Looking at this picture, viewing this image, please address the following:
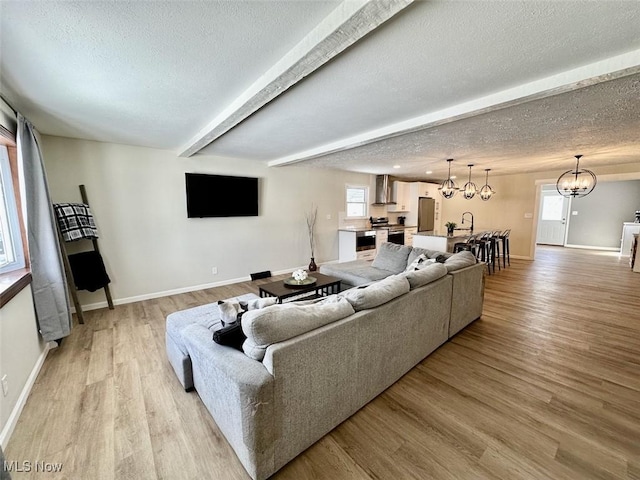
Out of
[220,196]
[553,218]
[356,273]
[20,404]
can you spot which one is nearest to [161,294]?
[220,196]

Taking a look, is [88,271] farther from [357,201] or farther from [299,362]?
[357,201]

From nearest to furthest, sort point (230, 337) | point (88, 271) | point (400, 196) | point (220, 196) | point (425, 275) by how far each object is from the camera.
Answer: point (230, 337), point (425, 275), point (88, 271), point (220, 196), point (400, 196)

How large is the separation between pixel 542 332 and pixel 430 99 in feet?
9.32

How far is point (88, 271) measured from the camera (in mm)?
3506

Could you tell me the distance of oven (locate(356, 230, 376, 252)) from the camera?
6.37m

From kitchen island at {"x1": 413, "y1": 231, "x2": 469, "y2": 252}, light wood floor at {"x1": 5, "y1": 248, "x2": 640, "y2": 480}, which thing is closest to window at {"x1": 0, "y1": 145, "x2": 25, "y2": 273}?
light wood floor at {"x1": 5, "y1": 248, "x2": 640, "y2": 480}

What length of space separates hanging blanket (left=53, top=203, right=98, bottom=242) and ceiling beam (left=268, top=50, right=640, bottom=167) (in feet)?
12.5

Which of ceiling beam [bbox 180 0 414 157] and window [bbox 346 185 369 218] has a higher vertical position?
ceiling beam [bbox 180 0 414 157]

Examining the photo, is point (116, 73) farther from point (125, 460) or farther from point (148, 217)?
point (148, 217)

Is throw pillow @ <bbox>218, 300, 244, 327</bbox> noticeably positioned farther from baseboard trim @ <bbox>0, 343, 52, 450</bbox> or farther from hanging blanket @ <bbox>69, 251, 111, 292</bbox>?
hanging blanket @ <bbox>69, 251, 111, 292</bbox>

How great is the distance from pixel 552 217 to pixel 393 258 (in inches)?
354

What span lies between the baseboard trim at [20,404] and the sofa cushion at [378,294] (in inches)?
90.3

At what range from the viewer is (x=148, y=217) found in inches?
163

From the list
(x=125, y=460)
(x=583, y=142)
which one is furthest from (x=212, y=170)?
(x=583, y=142)
